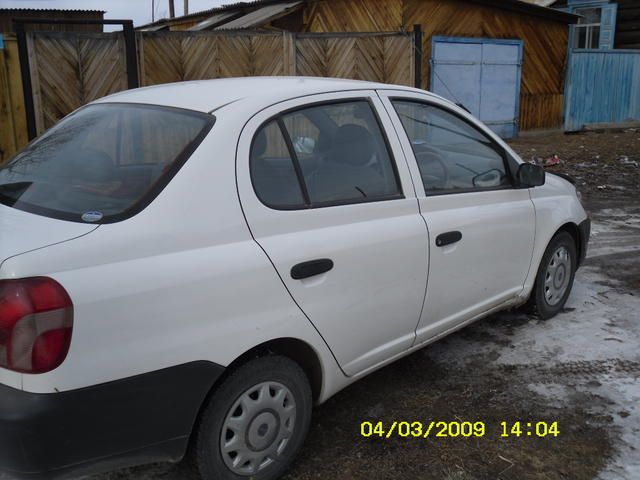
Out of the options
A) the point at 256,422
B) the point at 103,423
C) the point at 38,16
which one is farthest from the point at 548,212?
the point at 38,16

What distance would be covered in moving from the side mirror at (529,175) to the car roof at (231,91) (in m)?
1.06

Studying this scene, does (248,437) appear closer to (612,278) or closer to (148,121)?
(148,121)

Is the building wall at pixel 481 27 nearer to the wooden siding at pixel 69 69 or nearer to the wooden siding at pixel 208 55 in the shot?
the wooden siding at pixel 208 55

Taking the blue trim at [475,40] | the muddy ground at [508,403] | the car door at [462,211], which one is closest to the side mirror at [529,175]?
the car door at [462,211]

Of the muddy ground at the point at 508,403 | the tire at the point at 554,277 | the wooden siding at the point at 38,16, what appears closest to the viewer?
the muddy ground at the point at 508,403

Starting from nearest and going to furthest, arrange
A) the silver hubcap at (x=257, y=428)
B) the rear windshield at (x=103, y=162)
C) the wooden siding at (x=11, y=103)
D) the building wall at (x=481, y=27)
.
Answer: the rear windshield at (x=103, y=162) → the silver hubcap at (x=257, y=428) → the wooden siding at (x=11, y=103) → the building wall at (x=481, y=27)

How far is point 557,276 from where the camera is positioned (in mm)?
4504

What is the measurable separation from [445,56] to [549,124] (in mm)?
4146

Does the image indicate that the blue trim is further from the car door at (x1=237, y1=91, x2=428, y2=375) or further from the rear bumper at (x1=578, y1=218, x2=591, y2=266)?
the car door at (x1=237, y1=91, x2=428, y2=375)

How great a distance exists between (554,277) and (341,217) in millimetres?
2271

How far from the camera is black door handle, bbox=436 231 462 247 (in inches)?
129

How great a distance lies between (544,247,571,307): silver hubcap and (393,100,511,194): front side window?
87 centimetres

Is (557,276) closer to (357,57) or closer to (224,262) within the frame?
(224,262)

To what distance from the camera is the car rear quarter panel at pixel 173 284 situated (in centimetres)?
205
